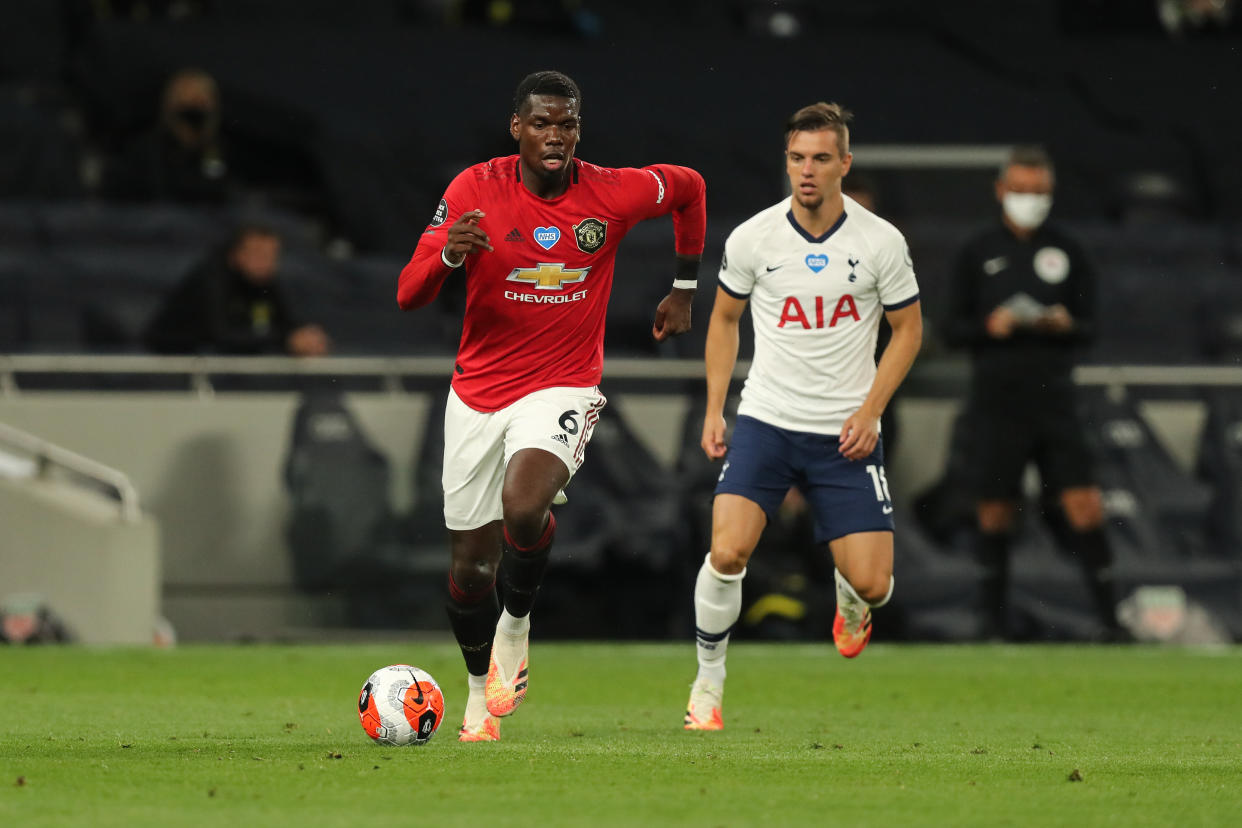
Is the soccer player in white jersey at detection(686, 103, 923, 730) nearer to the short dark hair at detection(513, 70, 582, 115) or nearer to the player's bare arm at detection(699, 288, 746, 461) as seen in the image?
the player's bare arm at detection(699, 288, 746, 461)

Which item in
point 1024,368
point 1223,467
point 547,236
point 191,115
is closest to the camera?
point 547,236

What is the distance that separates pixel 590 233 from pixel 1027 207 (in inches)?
203

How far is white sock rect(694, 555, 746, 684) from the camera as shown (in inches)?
296

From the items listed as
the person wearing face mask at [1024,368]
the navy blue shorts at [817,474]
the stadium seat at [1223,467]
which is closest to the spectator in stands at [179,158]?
the person wearing face mask at [1024,368]

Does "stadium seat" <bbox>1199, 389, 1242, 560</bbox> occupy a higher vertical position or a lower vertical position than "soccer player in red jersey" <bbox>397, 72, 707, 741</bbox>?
lower

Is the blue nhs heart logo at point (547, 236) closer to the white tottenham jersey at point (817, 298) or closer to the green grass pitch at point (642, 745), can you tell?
the white tottenham jersey at point (817, 298)

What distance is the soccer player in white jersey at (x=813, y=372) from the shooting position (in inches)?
300

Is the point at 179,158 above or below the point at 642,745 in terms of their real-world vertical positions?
above

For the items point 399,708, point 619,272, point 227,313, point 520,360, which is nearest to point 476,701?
point 399,708

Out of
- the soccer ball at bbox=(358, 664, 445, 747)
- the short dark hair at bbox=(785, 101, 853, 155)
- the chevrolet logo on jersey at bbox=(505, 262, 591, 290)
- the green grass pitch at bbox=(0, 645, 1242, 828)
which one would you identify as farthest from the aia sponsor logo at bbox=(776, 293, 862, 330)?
the soccer ball at bbox=(358, 664, 445, 747)

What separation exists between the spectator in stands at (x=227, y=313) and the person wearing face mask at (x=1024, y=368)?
12.6 feet

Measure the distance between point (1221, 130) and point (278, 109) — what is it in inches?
349

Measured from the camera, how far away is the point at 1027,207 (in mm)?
11641

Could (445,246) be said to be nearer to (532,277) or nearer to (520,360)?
(532,277)
